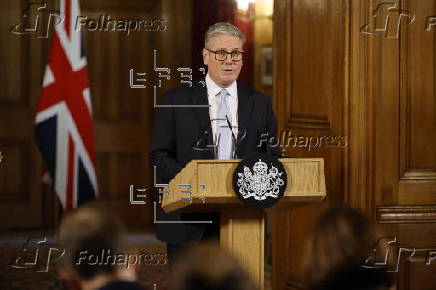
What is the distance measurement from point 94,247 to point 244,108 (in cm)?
145

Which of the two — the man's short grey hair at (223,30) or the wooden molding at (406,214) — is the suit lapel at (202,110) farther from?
the wooden molding at (406,214)

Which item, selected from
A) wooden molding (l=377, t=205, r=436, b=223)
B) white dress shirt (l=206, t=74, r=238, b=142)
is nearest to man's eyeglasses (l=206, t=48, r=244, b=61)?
white dress shirt (l=206, t=74, r=238, b=142)

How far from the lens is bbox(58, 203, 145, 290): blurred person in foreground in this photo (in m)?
2.12

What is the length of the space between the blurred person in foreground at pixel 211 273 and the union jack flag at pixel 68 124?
139 inches

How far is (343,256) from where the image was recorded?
2029 millimetres

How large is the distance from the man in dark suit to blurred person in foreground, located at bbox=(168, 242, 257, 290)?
1643 mm

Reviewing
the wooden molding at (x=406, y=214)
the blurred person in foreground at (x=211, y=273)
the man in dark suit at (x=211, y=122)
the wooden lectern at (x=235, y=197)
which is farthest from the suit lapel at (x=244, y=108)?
the blurred person in foreground at (x=211, y=273)

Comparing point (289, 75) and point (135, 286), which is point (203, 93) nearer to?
point (135, 286)

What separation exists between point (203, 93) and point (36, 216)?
5700mm

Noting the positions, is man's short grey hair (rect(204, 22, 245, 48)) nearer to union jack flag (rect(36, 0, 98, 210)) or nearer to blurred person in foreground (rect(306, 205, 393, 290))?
blurred person in foreground (rect(306, 205, 393, 290))

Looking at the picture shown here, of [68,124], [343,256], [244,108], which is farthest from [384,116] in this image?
[343,256]

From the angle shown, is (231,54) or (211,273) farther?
(231,54)
